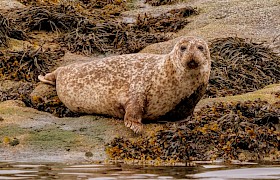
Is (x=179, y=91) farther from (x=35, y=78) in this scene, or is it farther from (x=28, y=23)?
(x=28, y=23)

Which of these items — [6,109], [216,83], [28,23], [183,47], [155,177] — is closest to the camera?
[155,177]

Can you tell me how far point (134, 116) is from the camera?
9070 millimetres

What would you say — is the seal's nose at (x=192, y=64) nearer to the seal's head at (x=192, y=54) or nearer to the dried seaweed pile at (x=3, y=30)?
the seal's head at (x=192, y=54)

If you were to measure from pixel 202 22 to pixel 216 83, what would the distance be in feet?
12.6

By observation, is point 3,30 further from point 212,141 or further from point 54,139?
point 212,141

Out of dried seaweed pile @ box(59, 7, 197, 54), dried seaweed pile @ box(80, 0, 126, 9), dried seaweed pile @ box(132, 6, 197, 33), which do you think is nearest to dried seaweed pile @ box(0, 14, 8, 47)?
dried seaweed pile @ box(59, 7, 197, 54)

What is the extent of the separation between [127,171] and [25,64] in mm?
5431

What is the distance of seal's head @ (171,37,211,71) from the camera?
8750 mm

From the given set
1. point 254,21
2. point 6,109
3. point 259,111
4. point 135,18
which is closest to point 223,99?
point 259,111

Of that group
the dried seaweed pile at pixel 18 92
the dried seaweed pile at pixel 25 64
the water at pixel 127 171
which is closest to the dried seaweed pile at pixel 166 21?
the dried seaweed pile at pixel 25 64

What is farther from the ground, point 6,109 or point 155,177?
point 155,177

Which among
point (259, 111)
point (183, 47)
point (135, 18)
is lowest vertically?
point (135, 18)

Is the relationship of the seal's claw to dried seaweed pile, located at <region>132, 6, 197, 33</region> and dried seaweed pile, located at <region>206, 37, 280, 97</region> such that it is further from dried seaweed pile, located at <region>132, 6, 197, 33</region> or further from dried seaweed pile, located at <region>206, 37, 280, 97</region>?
dried seaweed pile, located at <region>132, 6, 197, 33</region>

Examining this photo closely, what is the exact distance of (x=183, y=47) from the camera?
8.88m
